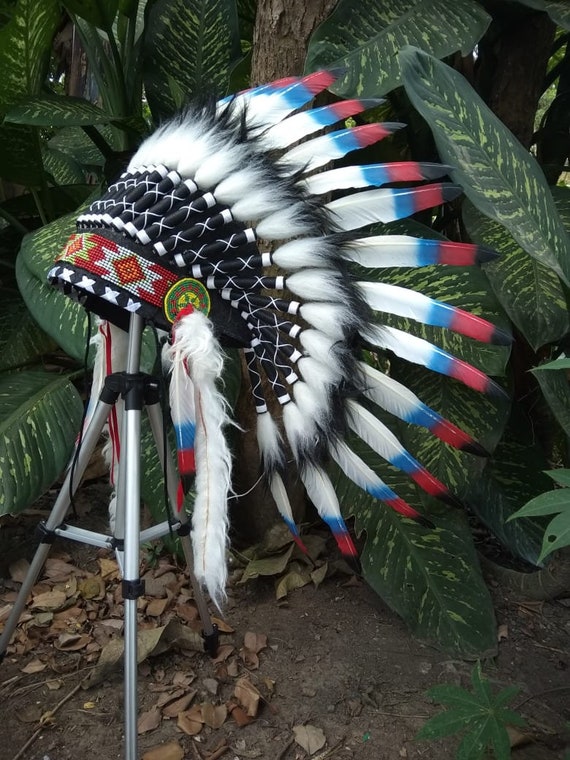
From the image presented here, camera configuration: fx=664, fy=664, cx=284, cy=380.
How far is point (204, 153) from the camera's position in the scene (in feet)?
2.73

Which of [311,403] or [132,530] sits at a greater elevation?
[311,403]

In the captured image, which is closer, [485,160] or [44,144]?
[485,160]

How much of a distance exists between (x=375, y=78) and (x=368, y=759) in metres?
1.09

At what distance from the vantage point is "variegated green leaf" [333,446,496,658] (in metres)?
1.23

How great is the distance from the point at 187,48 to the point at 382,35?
1.63ft

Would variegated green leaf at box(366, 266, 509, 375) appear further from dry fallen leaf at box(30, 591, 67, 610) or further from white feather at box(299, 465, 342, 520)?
dry fallen leaf at box(30, 591, 67, 610)

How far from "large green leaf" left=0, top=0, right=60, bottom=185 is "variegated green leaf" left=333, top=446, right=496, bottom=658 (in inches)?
39.0

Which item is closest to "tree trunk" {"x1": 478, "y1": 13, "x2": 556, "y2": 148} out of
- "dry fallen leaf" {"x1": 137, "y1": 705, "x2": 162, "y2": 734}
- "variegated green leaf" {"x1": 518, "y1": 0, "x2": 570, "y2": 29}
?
"variegated green leaf" {"x1": 518, "y1": 0, "x2": 570, "y2": 29}

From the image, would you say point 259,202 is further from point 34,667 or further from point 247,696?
point 34,667

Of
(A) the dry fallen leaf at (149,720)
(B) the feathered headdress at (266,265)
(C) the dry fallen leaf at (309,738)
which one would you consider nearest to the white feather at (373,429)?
(B) the feathered headdress at (266,265)

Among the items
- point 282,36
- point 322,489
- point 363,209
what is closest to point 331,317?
point 363,209

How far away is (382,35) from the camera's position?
116 centimetres

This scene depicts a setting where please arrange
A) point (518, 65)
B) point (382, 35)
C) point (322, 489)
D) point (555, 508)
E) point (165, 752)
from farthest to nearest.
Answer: point (518, 65)
point (382, 35)
point (165, 752)
point (322, 489)
point (555, 508)

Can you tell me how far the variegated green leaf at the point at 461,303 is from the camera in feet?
3.79
